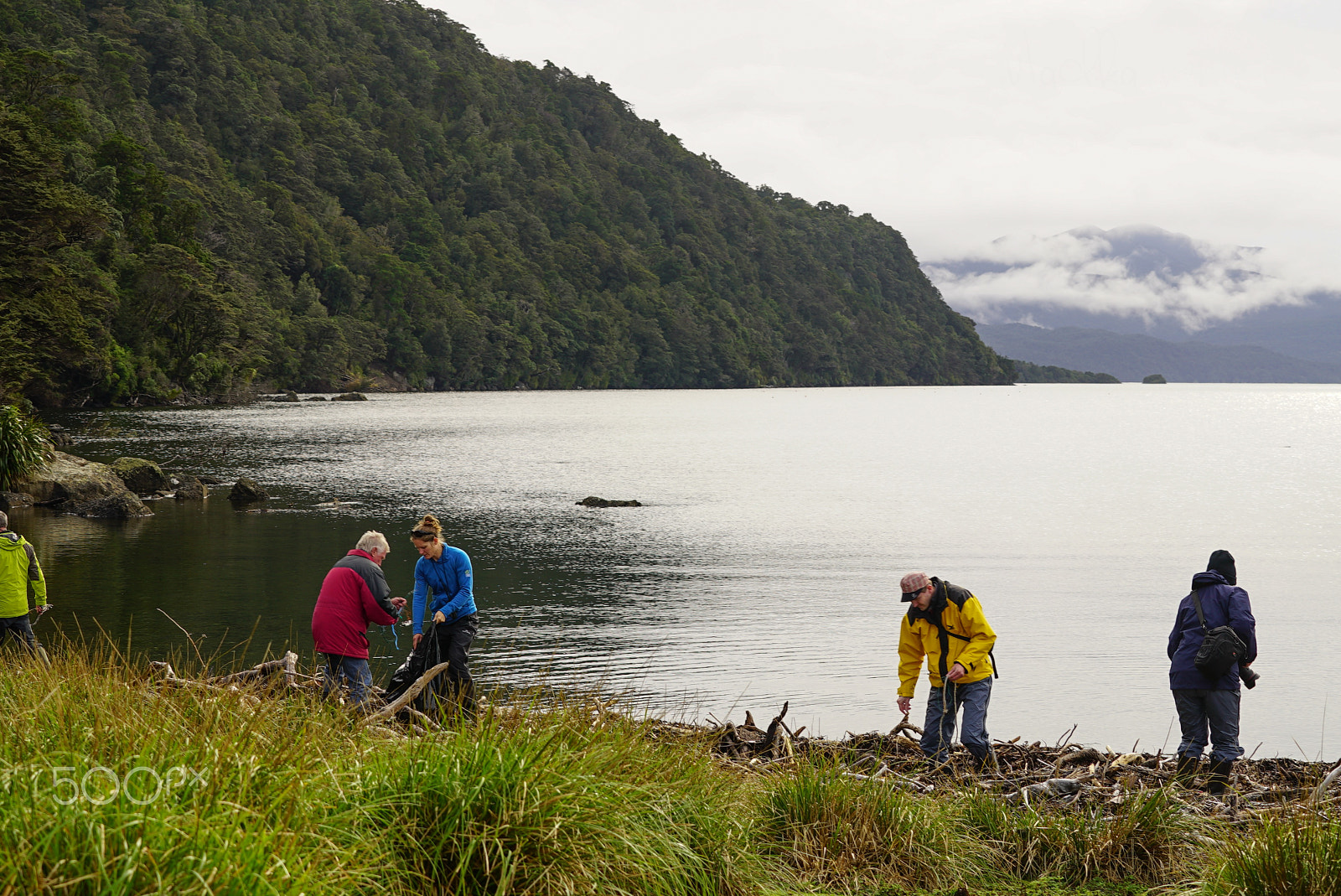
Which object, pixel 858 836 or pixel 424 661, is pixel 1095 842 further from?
pixel 424 661

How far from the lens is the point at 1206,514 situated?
36844 millimetres

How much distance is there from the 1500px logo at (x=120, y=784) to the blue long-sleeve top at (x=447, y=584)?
5062mm

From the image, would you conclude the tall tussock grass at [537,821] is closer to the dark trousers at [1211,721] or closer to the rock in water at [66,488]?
the dark trousers at [1211,721]

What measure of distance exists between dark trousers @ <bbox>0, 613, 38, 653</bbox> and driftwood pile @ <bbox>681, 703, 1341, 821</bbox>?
693cm

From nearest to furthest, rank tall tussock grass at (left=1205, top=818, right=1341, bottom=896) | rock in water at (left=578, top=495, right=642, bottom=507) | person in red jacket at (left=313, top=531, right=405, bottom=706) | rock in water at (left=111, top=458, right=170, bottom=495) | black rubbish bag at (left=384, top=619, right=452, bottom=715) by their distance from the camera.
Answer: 1. tall tussock grass at (left=1205, top=818, right=1341, bottom=896)
2. person in red jacket at (left=313, top=531, right=405, bottom=706)
3. black rubbish bag at (left=384, top=619, right=452, bottom=715)
4. rock in water at (left=111, top=458, right=170, bottom=495)
5. rock in water at (left=578, top=495, right=642, bottom=507)

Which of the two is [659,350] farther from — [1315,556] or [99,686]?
[99,686]

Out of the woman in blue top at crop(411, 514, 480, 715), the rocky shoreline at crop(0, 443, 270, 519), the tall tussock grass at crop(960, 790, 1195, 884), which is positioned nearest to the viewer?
the tall tussock grass at crop(960, 790, 1195, 884)

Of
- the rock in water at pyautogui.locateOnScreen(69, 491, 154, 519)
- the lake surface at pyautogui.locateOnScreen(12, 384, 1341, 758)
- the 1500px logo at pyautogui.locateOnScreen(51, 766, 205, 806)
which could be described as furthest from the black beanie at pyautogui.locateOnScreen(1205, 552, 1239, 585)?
the rock in water at pyautogui.locateOnScreen(69, 491, 154, 519)

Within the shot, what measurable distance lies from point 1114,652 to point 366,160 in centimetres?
15003

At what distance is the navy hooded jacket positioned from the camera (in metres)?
7.83

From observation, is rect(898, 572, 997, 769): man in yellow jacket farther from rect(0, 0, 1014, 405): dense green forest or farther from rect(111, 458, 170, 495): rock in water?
rect(0, 0, 1014, 405): dense green forest

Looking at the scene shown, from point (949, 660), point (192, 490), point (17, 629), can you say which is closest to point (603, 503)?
point (192, 490)

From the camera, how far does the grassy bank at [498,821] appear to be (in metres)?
3.22

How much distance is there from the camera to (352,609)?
8.28 meters
